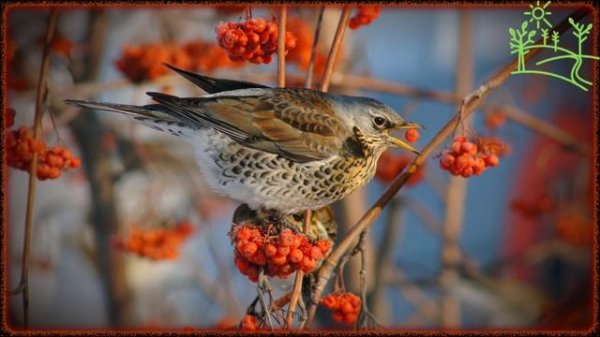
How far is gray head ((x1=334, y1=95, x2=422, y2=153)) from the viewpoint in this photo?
3.48 ft

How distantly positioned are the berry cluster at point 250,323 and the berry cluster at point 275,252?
0.06 meters

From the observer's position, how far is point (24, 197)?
1473mm

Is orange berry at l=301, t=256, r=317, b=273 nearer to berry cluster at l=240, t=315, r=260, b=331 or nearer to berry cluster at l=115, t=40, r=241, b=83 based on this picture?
berry cluster at l=240, t=315, r=260, b=331

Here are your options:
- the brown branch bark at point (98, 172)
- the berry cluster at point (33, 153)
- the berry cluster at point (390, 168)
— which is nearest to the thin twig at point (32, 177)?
the berry cluster at point (33, 153)

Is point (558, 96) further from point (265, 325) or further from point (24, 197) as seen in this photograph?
point (24, 197)

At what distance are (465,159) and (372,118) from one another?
207mm

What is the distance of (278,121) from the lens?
109 centimetres

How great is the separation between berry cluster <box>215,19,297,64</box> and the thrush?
10cm

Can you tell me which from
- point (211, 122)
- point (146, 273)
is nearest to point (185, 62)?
point (211, 122)

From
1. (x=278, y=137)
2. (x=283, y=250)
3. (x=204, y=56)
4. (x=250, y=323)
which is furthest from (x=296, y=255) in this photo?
(x=204, y=56)

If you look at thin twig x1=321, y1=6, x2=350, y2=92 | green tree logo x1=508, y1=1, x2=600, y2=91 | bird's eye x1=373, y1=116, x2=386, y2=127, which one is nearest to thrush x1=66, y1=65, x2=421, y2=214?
bird's eye x1=373, y1=116, x2=386, y2=127

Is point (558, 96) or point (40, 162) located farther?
point (558, 96)

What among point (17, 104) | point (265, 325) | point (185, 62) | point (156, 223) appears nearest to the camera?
point (265, 325)

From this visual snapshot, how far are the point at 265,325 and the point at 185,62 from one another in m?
0.91
